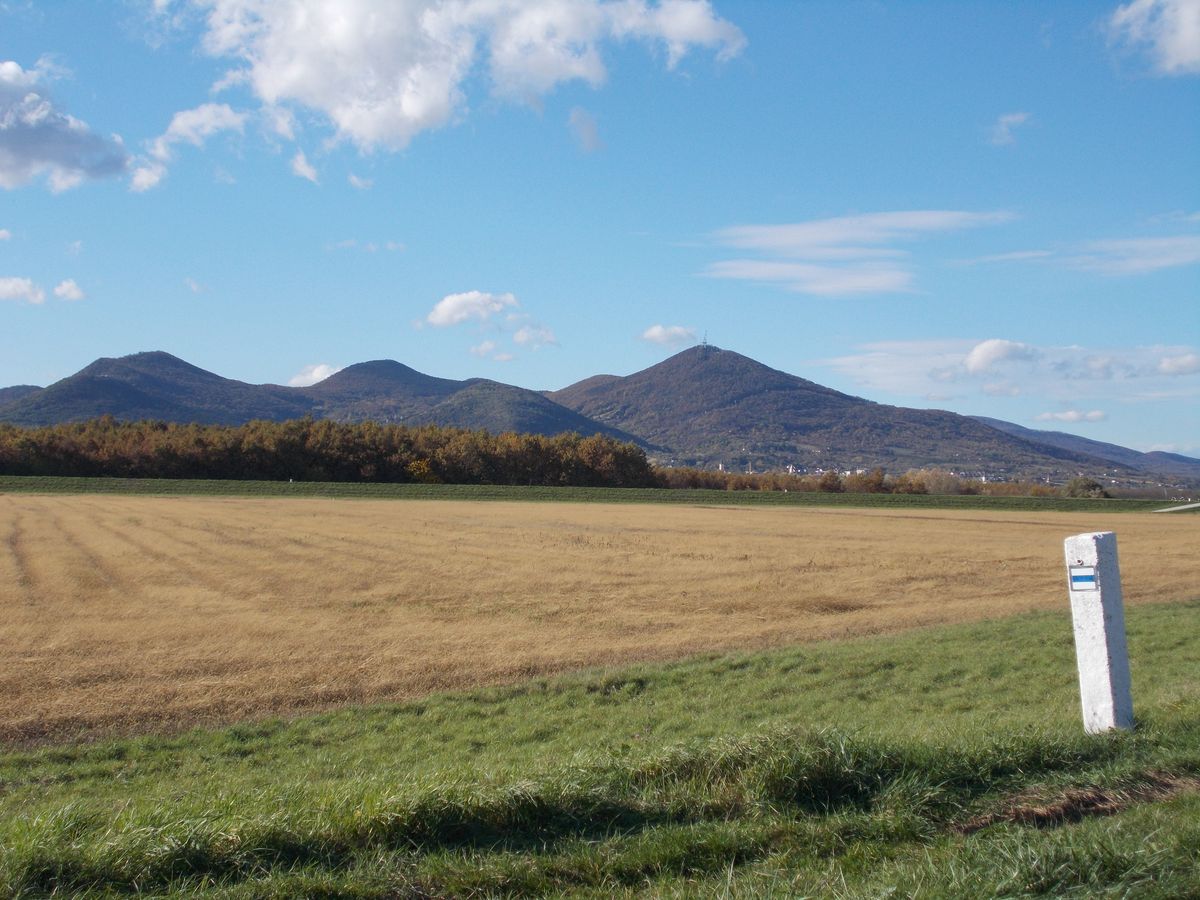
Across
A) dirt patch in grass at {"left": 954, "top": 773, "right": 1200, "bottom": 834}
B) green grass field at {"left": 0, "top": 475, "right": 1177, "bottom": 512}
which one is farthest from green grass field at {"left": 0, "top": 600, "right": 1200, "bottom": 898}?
green grass field at {"left": 0, "top": 475, "right": 1177, "bottom": 512}

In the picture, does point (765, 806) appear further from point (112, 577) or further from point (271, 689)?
point (112, 577)

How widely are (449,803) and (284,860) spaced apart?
91 centimetres

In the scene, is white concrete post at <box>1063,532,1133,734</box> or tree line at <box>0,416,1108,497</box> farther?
tree line at <box>0,416,1108,497</box>

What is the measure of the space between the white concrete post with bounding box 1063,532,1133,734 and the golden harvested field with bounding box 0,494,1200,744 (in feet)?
29.0

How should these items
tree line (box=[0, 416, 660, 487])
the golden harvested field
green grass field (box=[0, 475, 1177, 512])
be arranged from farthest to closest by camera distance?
1. tree line (box=[0, 416, 660, 487])
2. green grass field (box=[0, 475, 1177, 512])
3. the golden harvested field

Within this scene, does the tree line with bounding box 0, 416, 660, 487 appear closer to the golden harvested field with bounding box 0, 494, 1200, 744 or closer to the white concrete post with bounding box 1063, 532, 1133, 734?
the golden harvested field with bounding box 0, 494, 1200, 744

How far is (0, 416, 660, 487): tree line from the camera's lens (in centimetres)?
8969

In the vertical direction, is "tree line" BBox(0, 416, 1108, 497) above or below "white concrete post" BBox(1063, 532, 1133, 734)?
above

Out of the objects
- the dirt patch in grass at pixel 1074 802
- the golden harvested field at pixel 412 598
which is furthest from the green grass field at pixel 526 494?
the dirt patch in grass at pixel 1074 802

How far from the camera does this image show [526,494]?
265 feet

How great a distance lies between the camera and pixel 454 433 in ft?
360

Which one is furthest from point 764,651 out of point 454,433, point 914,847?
point 454,433

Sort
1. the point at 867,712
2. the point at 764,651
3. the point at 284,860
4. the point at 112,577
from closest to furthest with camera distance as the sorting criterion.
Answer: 1. the point at 284,860
2. the point at 867,712
3. the point at 764,651
4. the point at 112,577

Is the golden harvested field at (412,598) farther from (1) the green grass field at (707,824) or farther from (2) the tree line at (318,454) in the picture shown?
(2) the tree line at (318,454)
